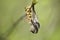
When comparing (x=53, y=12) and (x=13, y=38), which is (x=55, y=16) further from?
(x=13, y=38)

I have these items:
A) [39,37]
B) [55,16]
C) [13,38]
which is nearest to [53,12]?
[55,16]

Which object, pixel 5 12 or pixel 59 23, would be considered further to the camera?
pixel 59 23

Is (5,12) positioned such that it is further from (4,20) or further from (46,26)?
(46,26)


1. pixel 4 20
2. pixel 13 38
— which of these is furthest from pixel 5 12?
pixel 13 38

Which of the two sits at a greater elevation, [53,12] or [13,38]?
[53,12]

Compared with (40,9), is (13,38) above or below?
below
